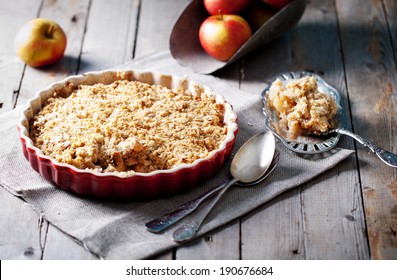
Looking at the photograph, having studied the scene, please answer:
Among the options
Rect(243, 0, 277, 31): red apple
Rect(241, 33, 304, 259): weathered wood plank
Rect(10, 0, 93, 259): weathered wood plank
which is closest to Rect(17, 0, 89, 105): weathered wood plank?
Rect(10, 0, 93, 259): weathered wood plank

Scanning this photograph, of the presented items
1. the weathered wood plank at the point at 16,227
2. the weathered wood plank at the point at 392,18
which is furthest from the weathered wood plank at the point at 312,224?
the weathered wood plank at the point at 392,18

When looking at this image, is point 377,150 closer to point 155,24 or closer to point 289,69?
point 289,69

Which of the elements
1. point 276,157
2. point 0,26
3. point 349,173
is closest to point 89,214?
point 276,157

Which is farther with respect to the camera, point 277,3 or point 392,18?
point 392,18

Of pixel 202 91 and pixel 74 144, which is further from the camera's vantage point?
pixel 202 91

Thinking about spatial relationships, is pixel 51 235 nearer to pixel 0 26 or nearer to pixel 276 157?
pixel 276 157

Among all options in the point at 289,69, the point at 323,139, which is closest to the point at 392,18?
the point at 289,69
